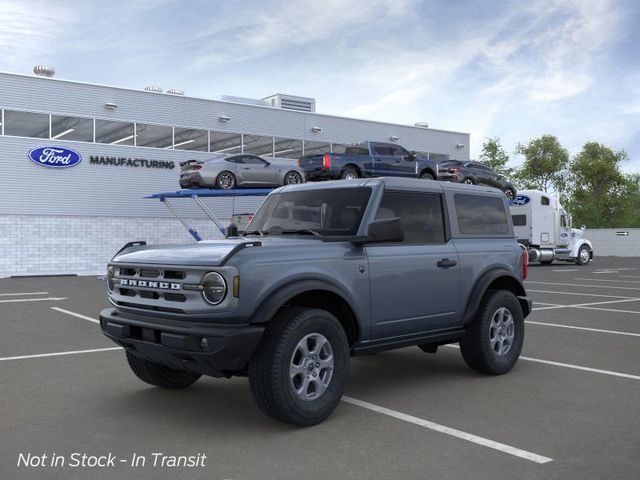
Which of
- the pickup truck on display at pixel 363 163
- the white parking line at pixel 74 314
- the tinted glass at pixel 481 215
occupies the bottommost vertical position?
the white parking line at pixel 74 314

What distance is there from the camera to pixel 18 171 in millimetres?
26422

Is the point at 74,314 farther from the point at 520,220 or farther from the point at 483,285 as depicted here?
the point at 520,220

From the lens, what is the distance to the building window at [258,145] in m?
32.2

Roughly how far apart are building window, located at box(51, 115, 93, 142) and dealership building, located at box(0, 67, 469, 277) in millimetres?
41

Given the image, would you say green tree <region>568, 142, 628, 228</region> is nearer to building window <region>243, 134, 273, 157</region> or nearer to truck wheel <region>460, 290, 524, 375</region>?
building window <region>243, 134, 273, 157</region>

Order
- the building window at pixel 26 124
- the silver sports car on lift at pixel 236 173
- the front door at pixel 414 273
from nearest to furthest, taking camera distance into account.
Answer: the front door at pixel 414 273, the silver sports car on lift at pixel 236 173, the building window at pixel 26 124

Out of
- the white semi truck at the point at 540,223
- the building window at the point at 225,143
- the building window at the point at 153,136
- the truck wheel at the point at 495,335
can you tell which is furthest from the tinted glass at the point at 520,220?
the truck wheel at the point at 495,335

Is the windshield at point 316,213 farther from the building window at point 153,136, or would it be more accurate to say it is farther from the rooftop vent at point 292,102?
the rooftop vent at point 292,102

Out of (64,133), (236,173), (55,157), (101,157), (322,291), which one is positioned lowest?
(322,291)

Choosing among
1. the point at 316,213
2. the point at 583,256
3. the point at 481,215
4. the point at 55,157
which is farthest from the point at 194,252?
the point at 583,256

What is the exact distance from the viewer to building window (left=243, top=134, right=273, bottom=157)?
32.2 meters

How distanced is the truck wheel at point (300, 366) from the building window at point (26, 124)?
24917 millimetres

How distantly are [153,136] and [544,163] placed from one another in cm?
5185

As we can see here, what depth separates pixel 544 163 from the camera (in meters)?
70.7
